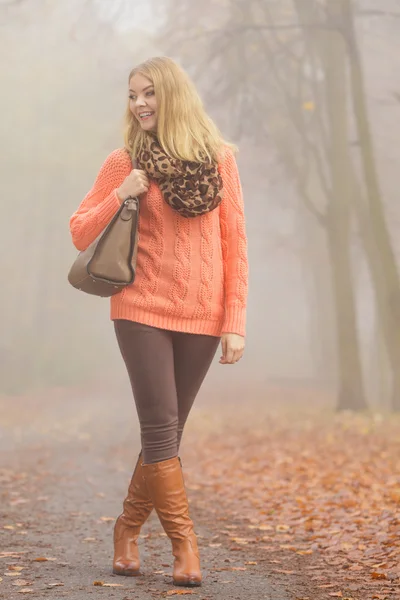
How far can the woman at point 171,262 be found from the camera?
13.9ft

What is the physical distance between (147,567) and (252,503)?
292cm

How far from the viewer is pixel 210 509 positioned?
754 centimetres

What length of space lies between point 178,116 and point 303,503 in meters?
4.07

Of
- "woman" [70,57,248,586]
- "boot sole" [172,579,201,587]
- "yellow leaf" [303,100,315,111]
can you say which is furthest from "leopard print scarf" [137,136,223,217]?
"yellow leaf" [303,100,315,111]

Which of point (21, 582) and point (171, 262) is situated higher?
point (171, 262)

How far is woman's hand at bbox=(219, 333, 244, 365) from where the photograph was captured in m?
4.31

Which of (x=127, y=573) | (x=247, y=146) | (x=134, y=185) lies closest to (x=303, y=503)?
(x=127, y=573)

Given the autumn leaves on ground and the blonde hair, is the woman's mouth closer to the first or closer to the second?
the blonde hair

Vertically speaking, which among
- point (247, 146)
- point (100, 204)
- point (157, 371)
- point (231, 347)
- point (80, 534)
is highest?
point (247, 146)

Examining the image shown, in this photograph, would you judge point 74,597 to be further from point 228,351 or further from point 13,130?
point 13,130

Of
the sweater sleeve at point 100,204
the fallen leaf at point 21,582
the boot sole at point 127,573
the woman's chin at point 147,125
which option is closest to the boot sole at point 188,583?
the boot sole at point 127,573

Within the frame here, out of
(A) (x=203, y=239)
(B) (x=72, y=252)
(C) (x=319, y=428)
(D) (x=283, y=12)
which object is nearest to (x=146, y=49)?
(D) (x=283, y=12)

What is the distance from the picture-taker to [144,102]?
427 cm

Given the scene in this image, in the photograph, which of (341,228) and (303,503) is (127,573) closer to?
(303,503)
